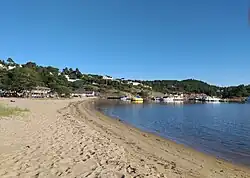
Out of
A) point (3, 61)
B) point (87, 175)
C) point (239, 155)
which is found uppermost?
point (3, 61)

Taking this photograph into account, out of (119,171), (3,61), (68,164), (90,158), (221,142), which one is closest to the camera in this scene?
(119,171)

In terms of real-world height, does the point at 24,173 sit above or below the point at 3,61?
below

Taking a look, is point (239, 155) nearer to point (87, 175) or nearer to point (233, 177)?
point (233, 177)

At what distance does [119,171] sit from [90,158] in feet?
7.09

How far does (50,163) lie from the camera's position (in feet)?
31.9

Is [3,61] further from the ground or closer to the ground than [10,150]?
further from the ground

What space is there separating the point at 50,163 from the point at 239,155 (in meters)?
13.2

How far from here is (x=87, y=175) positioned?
28.0 feet

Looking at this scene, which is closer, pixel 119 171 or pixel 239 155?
pixel 119 171

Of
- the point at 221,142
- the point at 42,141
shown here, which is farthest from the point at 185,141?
the point at 42,141

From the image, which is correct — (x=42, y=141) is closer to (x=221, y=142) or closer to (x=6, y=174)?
(x=6, y=174)

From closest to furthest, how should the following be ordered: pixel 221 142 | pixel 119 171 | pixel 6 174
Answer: pixel 6 174, pixel 119 171, pixel 221 142

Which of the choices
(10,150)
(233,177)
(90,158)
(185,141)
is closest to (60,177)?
(90,158)

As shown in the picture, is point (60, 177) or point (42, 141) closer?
point (60, 177)
